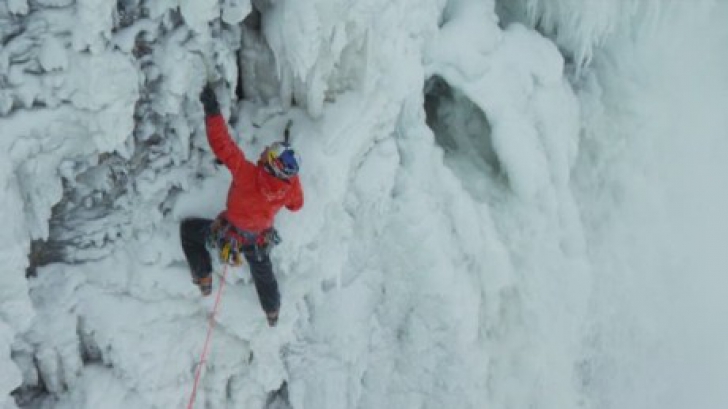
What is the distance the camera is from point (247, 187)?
4242mm

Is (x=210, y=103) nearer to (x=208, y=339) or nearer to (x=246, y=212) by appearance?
(x=246, y=212)

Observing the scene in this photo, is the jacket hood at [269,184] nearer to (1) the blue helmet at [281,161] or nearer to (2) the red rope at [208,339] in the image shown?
(1) the blue helmet at [281,161]

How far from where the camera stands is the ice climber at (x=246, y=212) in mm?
4160

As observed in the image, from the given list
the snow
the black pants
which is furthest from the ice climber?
the snow

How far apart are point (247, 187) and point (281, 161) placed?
0.83 feet

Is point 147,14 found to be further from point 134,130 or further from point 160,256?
point 160,256

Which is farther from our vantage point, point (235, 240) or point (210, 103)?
point (235, 240)

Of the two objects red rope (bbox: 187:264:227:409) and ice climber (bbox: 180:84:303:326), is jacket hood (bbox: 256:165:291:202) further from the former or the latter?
red rope (bbox: 187:264:227:409)

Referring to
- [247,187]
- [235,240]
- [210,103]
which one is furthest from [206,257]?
[210,103]

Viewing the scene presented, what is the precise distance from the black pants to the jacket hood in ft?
1.10

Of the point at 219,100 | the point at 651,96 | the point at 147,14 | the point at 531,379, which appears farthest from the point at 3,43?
the point at 651,96

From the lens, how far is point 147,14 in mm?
3926

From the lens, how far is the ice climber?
4160 mm

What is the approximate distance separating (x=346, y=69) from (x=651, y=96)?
367cm
